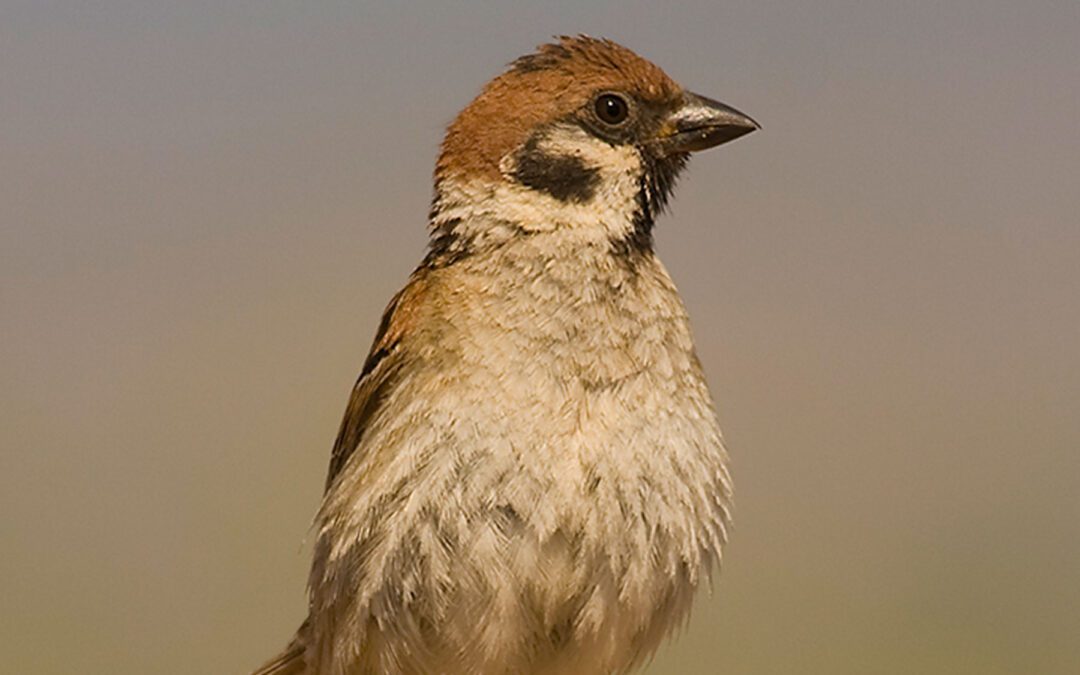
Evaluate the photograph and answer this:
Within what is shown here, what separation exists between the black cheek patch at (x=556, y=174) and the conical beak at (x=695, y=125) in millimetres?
196

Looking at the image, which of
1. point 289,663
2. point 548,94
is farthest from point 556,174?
point 289,663

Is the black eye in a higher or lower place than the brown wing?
higher

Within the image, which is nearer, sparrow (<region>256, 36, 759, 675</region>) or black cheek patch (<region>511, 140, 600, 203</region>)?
sparrow (<region>256, 36, 759, 675</region>)

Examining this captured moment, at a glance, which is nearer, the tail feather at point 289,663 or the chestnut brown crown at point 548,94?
the chestnut brown crown at point 548,94

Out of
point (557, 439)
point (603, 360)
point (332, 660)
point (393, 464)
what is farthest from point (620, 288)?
→ point (332, 660)

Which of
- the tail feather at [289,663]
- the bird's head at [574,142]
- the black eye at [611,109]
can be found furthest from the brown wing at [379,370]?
the black eye at [611,109]

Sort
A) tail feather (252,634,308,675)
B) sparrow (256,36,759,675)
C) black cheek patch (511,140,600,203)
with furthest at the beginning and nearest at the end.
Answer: tail feather (252,634,308,675), black cheek patch (511,140,600,203), sparrow (256,36,759,675)

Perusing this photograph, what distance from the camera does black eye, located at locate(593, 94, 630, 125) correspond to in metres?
3.05

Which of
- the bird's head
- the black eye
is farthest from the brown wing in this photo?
the black eye

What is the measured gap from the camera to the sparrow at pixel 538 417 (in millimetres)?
2789

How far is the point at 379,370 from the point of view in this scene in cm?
312

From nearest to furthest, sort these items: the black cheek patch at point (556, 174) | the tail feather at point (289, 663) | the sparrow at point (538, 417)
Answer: the sparrow at point (538, 417) < the black cheek patch at point (556, 174) < the tail feather at point (289, 663)

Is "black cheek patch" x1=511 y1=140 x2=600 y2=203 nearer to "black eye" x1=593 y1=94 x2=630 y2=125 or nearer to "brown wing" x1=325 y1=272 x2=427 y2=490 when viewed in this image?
"black eye" x1=593 y1=94 x2=630 y2=125

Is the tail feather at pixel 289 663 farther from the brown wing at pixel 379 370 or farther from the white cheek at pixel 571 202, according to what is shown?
the white cheek at pixel 571 202
